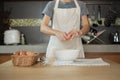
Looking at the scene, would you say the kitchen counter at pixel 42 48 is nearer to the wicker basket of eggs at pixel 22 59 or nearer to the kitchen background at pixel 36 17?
the kitchen background at pixel 36 17

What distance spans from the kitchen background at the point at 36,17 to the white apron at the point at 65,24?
1005 mm

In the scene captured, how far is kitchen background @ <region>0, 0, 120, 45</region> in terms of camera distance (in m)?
3.18

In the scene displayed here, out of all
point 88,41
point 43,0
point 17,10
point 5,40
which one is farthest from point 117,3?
point 5,40

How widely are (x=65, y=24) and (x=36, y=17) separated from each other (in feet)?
3.51

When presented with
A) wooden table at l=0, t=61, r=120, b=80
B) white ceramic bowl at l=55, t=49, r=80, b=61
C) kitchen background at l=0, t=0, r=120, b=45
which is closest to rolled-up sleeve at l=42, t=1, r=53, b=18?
white ceramic bowl at l=55, t=49, r=80, b=61

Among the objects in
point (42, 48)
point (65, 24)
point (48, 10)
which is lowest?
point (42, 48)

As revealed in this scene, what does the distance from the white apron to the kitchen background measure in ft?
3.30

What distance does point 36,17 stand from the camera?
3209mm

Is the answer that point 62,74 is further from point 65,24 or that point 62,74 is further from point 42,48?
point 42,48

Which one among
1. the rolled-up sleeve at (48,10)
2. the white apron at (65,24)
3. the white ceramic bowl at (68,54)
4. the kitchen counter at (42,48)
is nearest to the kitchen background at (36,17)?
the kitchen counter at (42,48)

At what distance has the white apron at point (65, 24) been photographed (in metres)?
2.12

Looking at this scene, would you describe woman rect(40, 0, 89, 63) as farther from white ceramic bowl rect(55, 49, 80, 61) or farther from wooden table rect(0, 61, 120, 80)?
wooden table rect(0, 61, 120, 80)

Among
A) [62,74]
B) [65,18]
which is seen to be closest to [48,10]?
[65,18]

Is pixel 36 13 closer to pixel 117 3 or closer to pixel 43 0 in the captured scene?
pixel 43 0
